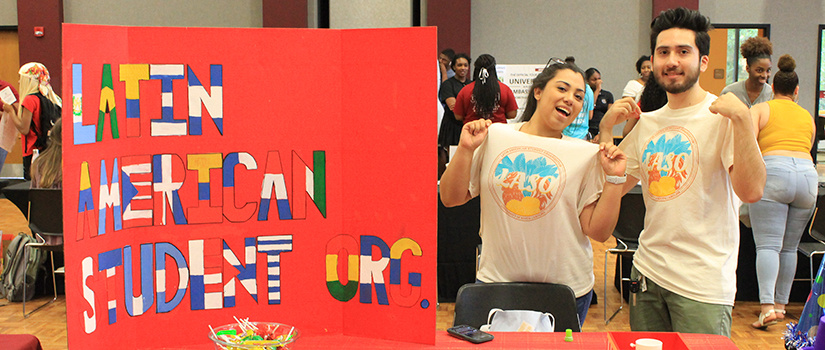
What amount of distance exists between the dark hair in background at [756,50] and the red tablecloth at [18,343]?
384cm

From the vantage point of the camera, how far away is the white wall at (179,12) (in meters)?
9.19

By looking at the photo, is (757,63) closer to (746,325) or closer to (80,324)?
(746,325)

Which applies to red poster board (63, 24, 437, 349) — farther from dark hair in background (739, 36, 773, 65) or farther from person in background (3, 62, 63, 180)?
person in background (3, 62, 63, 180)

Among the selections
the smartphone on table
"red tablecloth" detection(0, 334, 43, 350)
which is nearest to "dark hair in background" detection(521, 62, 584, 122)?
the smartphone on table

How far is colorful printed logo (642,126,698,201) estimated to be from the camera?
196 cm

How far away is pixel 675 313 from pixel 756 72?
2548mm

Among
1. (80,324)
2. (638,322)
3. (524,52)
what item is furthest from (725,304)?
(524,52)

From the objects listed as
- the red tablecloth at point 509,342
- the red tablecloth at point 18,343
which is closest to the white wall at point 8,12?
the red tablecloth at point 18,343

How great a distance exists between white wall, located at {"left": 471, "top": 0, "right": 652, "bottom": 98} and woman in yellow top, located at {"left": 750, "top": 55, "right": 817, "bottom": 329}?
17.1 ft

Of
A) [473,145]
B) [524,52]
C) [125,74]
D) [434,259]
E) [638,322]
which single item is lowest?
[638,322]

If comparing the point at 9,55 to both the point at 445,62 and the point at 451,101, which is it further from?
the point at 451,101

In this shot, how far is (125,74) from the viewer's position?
5.14 ft

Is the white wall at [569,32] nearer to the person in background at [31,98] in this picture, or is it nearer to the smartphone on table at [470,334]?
the person in background at [31,98]

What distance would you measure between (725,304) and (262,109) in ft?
4.53
